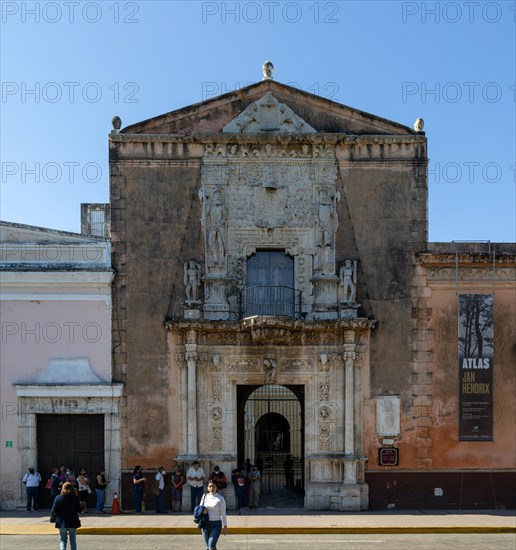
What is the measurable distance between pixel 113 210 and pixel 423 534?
12.1 meters

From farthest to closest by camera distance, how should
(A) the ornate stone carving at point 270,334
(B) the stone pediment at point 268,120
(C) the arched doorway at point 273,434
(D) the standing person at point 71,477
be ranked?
(C) the arched doorway at point 273,434, (B) the stone pediment at point 268,120, (A) the ornate stone carving at point 270,334, (D) the standing person at point 71,477

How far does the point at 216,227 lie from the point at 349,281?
13.4 ft

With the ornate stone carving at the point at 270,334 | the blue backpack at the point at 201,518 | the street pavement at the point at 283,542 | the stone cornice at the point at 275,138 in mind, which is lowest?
the street pavement at the point at 283,542

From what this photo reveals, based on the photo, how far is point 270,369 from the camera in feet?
75.9

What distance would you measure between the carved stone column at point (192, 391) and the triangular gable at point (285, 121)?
6048 millimetres

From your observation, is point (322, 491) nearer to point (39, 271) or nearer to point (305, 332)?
point (305, 332)

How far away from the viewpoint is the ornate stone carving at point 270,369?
23.0 metres

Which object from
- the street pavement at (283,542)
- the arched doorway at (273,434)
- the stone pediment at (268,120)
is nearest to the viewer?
the street pavement at (283,542)

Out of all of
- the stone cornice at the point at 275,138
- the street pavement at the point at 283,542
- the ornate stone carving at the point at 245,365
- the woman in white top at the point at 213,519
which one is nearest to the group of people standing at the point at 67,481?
the street pavement at the point at 283,542

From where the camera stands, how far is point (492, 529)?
19.7 m

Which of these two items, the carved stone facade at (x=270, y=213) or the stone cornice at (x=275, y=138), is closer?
the carved stone facade at (x=270, y=213)

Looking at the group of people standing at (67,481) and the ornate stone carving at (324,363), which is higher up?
the ornate stone carving at (324,363)

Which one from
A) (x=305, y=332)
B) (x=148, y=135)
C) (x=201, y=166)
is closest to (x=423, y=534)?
(x=305, y=332)

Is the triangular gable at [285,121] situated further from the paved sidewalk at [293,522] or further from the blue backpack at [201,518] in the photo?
the blue backpack at [201,518]
